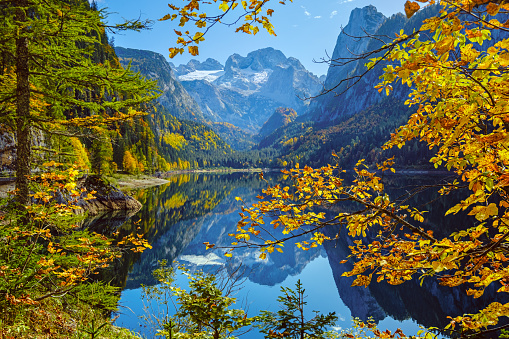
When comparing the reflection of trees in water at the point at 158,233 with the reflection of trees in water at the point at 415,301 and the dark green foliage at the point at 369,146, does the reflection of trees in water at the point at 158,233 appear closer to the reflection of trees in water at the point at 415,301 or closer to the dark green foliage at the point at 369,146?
the reflection of trees in water at the point at 415,301

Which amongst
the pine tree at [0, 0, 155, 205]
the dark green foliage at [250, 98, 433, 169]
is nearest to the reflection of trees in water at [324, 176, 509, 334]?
the pine tree at [0, 0, 155, 205]

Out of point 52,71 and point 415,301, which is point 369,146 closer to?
point 415,301

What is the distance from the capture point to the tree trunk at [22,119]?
5.59 metres

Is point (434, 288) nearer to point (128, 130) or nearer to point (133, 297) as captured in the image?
point (133, 297)

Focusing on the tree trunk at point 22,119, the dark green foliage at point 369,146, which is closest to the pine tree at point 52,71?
the tree trunk at point 22,119

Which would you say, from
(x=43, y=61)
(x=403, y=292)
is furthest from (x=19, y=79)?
(x=403, y=292)

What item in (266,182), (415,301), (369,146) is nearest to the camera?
(266,182)

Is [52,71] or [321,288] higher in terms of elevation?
[52,71]

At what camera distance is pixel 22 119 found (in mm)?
5641

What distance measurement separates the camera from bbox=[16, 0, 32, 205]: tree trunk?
18.4 ft

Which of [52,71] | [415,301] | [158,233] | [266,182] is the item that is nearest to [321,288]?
[415,301]

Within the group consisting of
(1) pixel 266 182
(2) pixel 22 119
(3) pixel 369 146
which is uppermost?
(3) pixel 369 146

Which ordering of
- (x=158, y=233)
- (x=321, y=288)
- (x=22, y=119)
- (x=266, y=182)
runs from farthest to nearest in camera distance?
(x=158, y=233) < (x=321, y=288) < (x=22, y=119) < (x=266, y=182)

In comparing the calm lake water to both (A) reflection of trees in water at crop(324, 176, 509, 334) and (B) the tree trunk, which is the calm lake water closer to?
(A) reflection of trees in water at crop(324, 176, 509, 334)
